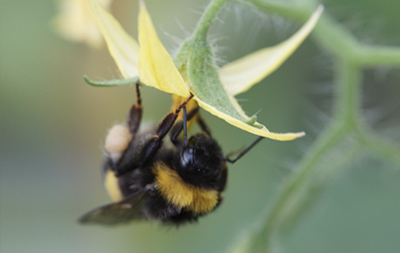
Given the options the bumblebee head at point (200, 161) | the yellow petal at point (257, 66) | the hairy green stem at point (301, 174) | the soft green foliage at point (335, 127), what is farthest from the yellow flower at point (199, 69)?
the hairy green stem at point (301, 174)

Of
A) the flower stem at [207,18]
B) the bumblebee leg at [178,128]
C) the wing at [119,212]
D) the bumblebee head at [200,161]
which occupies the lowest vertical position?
the wing at [119,212]

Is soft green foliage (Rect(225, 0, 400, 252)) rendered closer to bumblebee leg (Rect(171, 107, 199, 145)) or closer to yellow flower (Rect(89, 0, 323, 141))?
yellow flower (Rect(89, 0, 323, 141))

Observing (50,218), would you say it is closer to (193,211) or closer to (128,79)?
(193,211)

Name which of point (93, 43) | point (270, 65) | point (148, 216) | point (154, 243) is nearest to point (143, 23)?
point (270, 65)

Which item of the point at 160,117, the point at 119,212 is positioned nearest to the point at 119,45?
the point at 119,212

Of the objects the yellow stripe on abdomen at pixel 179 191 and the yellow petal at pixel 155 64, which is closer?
the yellow petal at pixel 155 64

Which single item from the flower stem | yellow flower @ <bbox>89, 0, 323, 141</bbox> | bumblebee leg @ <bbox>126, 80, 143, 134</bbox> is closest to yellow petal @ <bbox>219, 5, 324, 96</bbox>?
yellow flower @ <bbox>89, 0, 323, 141</bbox>

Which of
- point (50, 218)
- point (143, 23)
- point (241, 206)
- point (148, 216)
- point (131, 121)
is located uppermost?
point (143, 23)

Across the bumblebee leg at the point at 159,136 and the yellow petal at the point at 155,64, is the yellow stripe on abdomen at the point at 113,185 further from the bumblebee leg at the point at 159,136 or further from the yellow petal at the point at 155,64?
the yellow petal at the point at 155,64
